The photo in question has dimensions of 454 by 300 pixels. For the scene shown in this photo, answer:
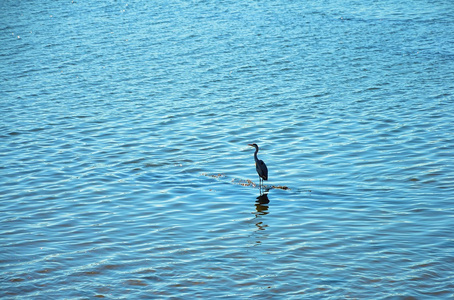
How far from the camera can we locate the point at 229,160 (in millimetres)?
17562

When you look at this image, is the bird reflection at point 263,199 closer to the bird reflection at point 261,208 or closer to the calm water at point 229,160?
the bird reflection at point 261,208

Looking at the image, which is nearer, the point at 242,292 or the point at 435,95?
the point at 242,292

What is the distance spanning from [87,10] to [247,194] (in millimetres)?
31129

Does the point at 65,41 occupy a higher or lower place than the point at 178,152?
higher

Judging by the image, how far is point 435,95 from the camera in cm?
2259

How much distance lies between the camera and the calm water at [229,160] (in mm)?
11008

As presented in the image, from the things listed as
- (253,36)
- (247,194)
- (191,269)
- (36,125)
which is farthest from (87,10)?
(191,269)

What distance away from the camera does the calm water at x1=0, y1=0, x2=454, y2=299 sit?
1101 centimetres

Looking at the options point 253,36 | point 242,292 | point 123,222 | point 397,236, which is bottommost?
point 242,292

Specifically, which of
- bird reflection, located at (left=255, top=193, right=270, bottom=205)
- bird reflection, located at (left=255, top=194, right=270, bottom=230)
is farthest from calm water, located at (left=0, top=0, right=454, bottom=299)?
bird reflection, located at (left=255, top=193, right=270, bottom=205)

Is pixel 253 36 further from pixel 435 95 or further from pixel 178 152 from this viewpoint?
pixel 178 152

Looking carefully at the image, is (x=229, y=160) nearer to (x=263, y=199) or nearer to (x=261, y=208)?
(x=263, y=199)

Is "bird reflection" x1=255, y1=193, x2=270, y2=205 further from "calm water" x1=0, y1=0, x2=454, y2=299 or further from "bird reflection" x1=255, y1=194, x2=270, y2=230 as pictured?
Result: "calm water" x1=0, y1=0, x2=454, y2=299

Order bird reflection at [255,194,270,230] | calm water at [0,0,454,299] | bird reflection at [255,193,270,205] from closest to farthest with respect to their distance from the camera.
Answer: calm water at [0,0,454,299], bird reflection at [255,194,270,230], bird reflection at [255,193,270,205]
